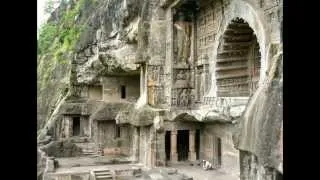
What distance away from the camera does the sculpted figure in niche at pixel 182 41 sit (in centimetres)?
1906

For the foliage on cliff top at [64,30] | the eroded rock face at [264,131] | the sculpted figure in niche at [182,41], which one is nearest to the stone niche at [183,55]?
the sculpted figure in niche at [182,41]

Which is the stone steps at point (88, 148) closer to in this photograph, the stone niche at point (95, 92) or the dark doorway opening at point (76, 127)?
the dark doorway opening at point (76, 127)

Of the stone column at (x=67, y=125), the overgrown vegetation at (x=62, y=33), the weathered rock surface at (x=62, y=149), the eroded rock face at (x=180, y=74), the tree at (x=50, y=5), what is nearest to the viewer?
the eroded rock face at (x=180, y=74)

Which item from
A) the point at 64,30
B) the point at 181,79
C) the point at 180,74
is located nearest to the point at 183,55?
the point at 180,74

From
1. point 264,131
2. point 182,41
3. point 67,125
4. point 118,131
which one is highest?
point 182,41

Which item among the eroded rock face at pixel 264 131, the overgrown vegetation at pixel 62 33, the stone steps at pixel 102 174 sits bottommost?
the stone steps at pixel 102 174

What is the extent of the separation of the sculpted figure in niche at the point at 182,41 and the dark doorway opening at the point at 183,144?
3.60 meters

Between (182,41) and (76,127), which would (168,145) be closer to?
(182,41)

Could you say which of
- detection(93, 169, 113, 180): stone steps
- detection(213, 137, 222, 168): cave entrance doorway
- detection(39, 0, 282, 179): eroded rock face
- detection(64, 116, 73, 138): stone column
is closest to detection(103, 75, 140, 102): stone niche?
detection(39, 0, 282, 179): eroded rock face

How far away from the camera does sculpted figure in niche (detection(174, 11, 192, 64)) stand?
1906 cm

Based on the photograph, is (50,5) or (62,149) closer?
(62,149)

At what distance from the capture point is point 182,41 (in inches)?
750

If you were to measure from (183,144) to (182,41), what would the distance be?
16.6 ft
